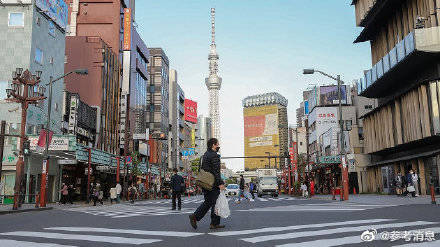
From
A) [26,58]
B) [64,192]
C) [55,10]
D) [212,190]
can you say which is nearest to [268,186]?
[64,192]

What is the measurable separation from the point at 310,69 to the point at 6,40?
23.2m

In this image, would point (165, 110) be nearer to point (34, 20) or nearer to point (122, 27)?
point (122, 27)

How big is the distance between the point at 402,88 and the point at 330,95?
1381 inches

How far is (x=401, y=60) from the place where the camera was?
30.0 meters

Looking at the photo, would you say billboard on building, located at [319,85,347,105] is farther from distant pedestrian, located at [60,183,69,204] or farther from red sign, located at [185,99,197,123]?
distant pedestrian, located at [60,183,69,204]

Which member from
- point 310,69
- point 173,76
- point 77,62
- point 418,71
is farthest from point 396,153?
point 173,76

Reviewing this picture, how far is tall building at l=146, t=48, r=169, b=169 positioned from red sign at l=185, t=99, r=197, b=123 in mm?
22559

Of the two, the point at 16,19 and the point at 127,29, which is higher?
the point at 127,29

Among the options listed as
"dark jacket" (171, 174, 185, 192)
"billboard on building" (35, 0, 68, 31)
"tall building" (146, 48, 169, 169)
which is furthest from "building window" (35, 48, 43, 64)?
"tall building" (146, 48, 169, 169)

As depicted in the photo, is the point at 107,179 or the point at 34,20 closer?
the point at 34,20

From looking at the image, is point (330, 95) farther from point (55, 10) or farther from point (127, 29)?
point (55, 10)

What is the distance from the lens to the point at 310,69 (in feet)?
84.3

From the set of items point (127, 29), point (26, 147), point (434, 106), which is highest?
point (127, 29)

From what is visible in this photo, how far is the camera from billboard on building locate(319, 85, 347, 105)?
69.9 metres
